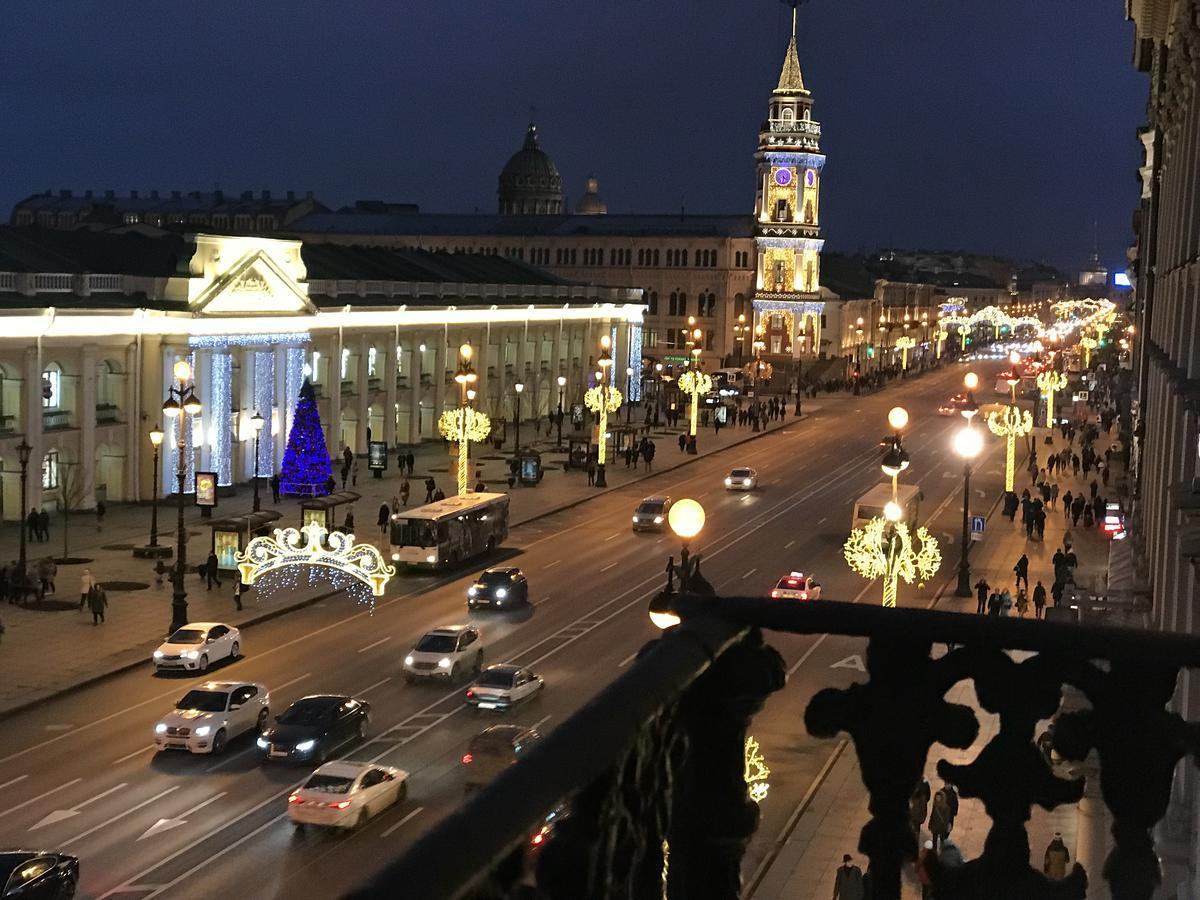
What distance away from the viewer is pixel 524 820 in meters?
3.14

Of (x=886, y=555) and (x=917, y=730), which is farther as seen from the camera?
(x=886, y=555)

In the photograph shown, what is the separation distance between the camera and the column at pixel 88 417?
2349 inches

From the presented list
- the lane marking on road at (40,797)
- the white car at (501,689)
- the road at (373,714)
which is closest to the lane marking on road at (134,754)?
the road at (373,714)

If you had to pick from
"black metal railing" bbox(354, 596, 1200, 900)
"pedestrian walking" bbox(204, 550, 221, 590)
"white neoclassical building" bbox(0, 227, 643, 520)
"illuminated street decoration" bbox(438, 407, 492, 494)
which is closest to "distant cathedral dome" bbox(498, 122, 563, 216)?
"white neoclassical building" bbox(0, 227, 643, 520)

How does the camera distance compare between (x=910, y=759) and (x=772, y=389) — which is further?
(x=772, y=389)

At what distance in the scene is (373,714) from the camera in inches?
1204

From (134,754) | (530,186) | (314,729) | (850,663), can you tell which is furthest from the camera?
(530,186)

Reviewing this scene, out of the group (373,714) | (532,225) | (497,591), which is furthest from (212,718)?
(532,225)

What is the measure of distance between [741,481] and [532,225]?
92.8m

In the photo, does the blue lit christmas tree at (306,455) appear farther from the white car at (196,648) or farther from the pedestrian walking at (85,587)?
the white car at (196,648)

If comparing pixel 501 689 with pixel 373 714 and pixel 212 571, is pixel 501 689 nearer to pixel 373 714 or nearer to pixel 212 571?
pixel 373 714

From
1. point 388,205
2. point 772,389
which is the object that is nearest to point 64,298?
point 772,389

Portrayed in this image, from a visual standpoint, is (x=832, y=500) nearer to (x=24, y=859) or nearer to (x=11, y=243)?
(x=11, y=243)

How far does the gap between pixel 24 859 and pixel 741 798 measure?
17.2 metres
